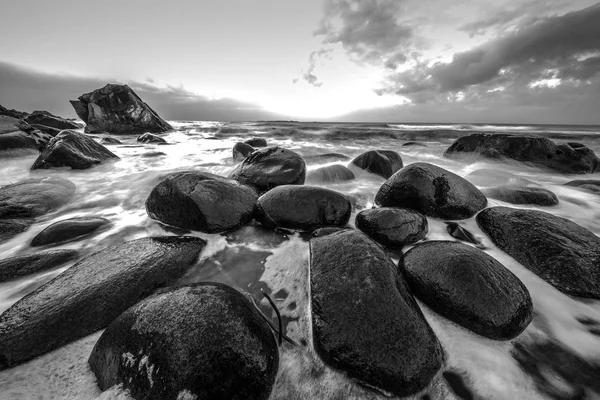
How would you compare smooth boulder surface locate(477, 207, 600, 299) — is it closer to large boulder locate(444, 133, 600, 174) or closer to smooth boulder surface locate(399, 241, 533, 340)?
smooth boulder surface locate(399, 241, 533, 340)

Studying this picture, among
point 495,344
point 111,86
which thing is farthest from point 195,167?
point 111,86

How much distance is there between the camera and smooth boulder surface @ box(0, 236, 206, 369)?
1436mm

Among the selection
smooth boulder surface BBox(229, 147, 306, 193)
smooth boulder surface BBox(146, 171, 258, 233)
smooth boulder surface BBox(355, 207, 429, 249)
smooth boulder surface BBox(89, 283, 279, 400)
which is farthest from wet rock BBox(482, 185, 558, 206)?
smooth boulder surface BBox(89, 283, 279, 400)

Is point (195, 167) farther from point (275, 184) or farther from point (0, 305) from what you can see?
point (0, 305)

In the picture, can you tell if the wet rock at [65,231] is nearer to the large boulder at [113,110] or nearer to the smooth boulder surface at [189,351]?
the smooth boulder surface at [189,351]

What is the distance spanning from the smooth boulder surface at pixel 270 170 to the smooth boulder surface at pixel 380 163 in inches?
69.5

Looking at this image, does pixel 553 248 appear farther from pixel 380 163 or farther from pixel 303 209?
pixel 380 163

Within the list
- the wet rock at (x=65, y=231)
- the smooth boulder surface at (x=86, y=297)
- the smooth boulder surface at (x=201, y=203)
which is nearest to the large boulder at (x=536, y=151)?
the smooth boulder surface at (x=201, y=203)

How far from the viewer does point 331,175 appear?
5.08m

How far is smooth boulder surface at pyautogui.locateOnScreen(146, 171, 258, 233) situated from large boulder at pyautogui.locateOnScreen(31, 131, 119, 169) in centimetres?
436

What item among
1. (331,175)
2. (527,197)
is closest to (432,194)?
(527,197)

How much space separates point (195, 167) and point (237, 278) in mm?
5425

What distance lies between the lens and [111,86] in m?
17.0

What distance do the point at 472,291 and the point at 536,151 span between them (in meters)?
6.98
